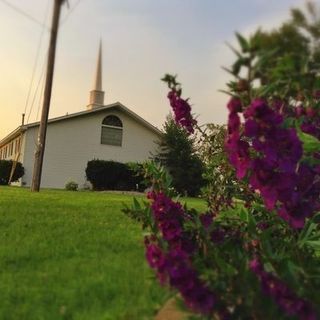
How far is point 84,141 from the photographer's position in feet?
113

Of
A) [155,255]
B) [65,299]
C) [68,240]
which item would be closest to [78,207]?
[68,240]

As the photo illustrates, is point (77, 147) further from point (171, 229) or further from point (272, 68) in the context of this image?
point (272, 68)

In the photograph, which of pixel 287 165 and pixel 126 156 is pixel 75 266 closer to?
pixel 287 165

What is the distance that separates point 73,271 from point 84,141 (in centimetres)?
2939

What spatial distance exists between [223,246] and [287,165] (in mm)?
969

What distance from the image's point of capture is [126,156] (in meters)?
35.1

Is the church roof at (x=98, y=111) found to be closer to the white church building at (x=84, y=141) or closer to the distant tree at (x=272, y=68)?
the white church building at (x=84, y=141)

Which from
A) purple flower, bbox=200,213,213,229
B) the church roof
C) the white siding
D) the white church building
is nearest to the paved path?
purple flower, bbox=200,213,213,229

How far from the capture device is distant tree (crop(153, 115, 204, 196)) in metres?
31.0

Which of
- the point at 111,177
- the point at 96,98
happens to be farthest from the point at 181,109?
the point at 96,98

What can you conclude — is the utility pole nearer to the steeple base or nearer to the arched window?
the arched window

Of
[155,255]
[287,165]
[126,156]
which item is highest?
[126,156]

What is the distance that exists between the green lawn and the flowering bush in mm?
534

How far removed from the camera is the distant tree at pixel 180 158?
1222 inches
